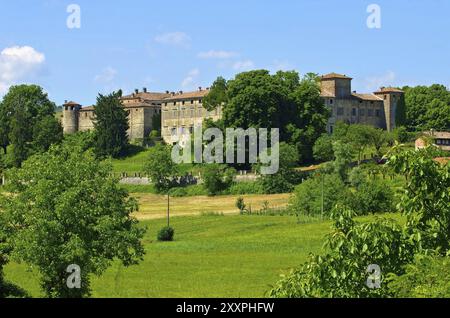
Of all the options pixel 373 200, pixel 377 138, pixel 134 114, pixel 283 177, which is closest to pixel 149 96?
pixel 134 114

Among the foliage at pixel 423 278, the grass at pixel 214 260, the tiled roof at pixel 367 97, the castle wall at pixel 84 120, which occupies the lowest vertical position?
the grass at pixel 214 260

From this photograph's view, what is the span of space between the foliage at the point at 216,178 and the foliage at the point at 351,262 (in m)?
87.3

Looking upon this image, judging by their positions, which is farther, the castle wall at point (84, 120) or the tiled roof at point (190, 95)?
the castle wall at point (84, 120)

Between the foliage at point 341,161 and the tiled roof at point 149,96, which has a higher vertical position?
the tiled roof at point 149,96

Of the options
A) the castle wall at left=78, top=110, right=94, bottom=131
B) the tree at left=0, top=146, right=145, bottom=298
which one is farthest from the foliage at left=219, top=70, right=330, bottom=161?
the tree at left=0, top=146, right=145, bottom=298

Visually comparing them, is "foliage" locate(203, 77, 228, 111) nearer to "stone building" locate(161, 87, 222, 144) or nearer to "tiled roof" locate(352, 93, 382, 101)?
"stone building" locate(161, 87, 222, 144)

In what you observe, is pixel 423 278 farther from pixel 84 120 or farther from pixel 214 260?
pixel 84 120

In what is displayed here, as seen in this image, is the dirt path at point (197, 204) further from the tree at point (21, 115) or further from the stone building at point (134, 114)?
the stone building at point (134, 114)

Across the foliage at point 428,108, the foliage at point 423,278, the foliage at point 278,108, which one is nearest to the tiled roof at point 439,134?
the foliage at point 428,108

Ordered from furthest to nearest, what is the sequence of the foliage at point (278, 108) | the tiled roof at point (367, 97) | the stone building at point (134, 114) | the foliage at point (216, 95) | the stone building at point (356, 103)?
the stone building at point (134, 114) < the tiled roof at point (367, 97) < the stone building at point (356, 103) < the foliage at point (216, 95) < the foliage at point (278, 108)

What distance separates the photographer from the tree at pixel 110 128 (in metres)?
135

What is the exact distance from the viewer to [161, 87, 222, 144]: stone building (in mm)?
148250

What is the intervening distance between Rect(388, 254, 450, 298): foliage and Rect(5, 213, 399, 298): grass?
17301 millimetres
